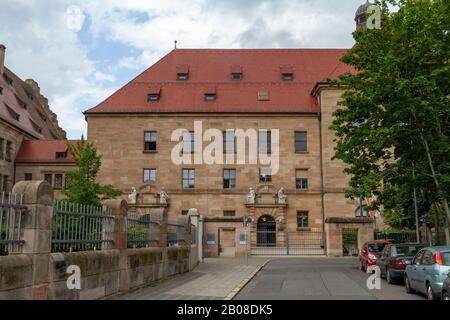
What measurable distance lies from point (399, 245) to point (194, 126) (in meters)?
28.2

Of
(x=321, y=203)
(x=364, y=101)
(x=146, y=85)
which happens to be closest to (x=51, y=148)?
(x=146, y=85)

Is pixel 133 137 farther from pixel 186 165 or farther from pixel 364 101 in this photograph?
pixel 364 101

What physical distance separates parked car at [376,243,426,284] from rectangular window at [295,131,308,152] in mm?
25206

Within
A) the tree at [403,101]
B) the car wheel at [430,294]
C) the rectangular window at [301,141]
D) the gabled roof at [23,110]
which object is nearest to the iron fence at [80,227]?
the car wheel at [430,294]

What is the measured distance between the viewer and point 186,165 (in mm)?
43656

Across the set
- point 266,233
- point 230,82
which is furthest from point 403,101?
point 230,82

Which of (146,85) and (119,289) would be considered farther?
(146,85)

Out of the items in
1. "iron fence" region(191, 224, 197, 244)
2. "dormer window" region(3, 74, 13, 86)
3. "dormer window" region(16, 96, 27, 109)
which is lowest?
"iron fence" region(191, 224, 197, 244)

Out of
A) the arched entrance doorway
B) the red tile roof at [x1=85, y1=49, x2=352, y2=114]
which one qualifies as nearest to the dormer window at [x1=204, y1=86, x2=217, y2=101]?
the red tile roof at [x1=85, y1=49, x2=352, y2=114]

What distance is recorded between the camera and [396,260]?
54.7 ft

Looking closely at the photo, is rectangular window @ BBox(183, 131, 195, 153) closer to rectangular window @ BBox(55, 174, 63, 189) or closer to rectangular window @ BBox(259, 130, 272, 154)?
rectangular window @ BBox(259, 130, 272, 154)

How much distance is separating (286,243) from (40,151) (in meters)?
28.9

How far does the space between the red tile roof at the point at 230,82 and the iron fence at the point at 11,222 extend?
35512 mm

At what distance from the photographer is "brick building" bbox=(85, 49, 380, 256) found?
140 ft
